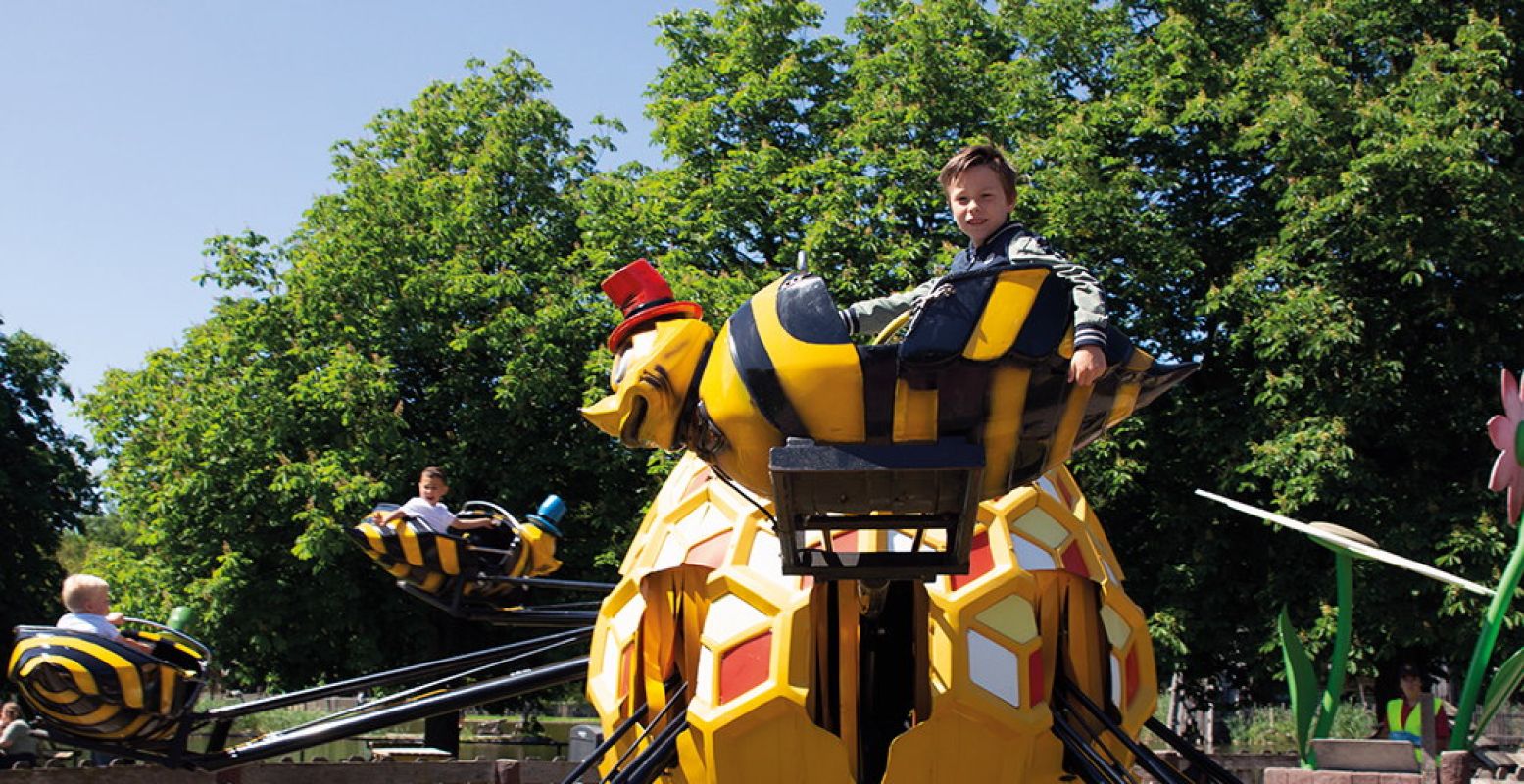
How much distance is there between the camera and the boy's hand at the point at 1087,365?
8.80 feet

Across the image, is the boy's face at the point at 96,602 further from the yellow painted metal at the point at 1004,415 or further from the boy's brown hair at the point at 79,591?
the yellow painted metal at the point at 1004,415

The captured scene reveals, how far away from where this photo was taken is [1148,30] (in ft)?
54.9

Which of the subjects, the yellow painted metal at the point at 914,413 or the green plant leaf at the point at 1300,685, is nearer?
the yellow painted metal at the point at 914,413

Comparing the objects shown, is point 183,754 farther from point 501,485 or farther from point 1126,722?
point 501,485

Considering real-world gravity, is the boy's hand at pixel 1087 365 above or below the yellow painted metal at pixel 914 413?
above

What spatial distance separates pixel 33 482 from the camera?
84.6 feet

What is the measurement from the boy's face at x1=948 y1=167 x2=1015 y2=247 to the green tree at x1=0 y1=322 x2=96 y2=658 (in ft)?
79.7

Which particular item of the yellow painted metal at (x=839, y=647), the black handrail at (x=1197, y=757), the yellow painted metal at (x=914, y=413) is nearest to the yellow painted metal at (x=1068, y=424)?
the yellow painted metal at (x=914, y=413)

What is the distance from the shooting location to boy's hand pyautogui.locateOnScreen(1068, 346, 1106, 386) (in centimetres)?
268

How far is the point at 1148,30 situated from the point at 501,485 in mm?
9743

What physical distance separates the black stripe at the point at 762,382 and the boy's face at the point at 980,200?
72 cm

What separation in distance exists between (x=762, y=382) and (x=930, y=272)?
10.8 meters

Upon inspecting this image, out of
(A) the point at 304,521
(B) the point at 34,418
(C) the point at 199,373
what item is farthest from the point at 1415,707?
(B) the point at 34,418

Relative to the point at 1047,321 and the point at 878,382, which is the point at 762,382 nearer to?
the point at 878,382
